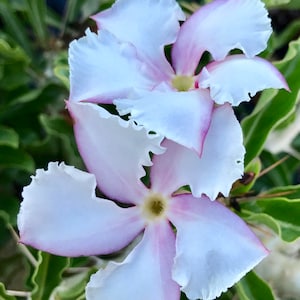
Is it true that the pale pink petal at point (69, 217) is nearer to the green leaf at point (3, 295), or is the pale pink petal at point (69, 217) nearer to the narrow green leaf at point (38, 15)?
the green leaf at point (3, 295)

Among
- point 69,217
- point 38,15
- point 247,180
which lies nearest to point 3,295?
point 69,217

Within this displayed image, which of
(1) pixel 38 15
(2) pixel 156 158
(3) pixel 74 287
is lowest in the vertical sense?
(3) pixel 74 287

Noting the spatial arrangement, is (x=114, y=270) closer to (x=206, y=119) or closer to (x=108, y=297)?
(x=108, y=297)

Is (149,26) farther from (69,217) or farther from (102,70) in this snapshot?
(69,217)

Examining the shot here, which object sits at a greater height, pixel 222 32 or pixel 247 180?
pixel 222 32

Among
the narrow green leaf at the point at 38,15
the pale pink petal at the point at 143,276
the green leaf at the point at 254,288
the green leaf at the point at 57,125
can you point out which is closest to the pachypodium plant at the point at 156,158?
the pale pink petal at the point at 143,276

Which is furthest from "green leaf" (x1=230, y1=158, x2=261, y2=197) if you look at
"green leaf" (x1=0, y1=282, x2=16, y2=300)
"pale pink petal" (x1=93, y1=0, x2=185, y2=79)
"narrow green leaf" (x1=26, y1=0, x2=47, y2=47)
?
"narrow green leaf" (x1=26, y1=0, x2=47, y2=47)

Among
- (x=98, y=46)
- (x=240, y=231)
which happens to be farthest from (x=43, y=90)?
(x=240, y=231)
